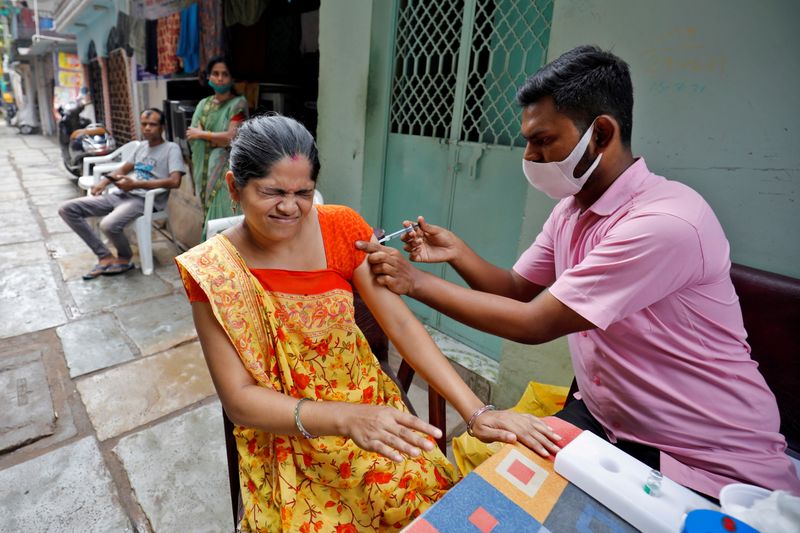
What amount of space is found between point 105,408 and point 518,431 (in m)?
2.54

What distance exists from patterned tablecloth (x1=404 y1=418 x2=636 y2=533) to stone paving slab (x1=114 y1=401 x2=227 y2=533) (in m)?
1.52

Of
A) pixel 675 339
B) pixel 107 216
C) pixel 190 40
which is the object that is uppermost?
pixel 190 40

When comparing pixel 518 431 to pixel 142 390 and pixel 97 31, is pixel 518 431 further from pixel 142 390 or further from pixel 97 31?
pixel 97 31

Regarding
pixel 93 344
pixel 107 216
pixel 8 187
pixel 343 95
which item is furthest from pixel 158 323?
pixel 8 187

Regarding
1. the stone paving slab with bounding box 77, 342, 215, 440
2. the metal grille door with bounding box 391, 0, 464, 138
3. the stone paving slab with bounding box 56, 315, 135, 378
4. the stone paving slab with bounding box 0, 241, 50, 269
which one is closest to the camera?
the stone paving slab with bounding box 77, 342, 215, 440

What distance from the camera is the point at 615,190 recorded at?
138cm

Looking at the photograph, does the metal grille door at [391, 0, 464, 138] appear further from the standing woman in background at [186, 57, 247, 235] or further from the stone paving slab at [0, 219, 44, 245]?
the stone paving slab at [0, 219, 44, 245]

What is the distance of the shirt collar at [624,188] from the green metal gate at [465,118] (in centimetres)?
122

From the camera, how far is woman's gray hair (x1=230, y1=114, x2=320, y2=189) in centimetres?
128

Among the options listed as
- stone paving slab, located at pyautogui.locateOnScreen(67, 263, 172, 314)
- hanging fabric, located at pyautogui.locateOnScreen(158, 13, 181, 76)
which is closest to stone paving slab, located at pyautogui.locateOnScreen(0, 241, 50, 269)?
stone paving slab, located at pyautogui.locateOnScreen(67, 263, 172, 314)

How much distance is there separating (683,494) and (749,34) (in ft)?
5.34

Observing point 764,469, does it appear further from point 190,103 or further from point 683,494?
point 190,103

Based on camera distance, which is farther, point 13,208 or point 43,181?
point 43,181

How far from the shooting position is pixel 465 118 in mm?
2865
